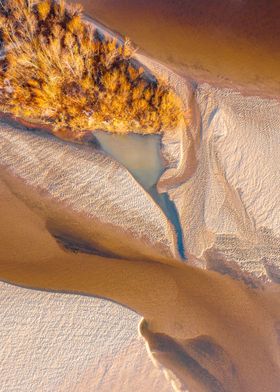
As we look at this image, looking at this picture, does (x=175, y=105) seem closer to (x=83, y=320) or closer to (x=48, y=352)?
(x=83, y=320)

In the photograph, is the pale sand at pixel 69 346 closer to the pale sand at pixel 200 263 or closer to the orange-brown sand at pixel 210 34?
the pale sand at pixel 200 263

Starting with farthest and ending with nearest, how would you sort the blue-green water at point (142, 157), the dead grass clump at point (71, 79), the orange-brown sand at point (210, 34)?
the orange-brown sand at point (210, 34) < the blue-green water at point (142, 157) < the dead grass clump at point (71, 79)

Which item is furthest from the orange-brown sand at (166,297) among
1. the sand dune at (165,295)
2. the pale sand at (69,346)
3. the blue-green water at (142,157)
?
the blue-green water at (142,157)

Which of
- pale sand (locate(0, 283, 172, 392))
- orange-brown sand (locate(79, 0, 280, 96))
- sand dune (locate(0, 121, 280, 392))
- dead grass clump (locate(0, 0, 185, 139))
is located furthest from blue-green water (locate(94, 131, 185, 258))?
pale sand (locate(0, 283, 172, 392))

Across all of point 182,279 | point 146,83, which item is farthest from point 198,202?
point 146,83

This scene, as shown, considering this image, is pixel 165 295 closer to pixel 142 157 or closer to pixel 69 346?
pixel 69 346

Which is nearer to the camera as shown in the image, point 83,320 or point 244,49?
point 83,320
